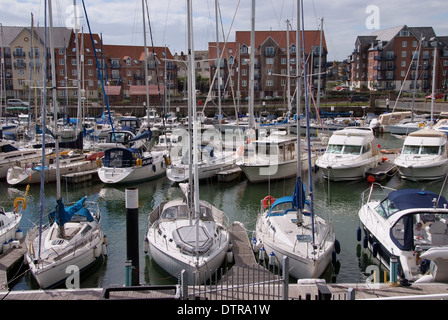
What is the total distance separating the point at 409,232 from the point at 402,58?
3128 inches

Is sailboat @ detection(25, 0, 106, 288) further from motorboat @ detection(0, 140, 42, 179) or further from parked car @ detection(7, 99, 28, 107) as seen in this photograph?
parked car @ detection(7, 99, 28, 107)

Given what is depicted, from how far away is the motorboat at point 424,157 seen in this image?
88.2 ft

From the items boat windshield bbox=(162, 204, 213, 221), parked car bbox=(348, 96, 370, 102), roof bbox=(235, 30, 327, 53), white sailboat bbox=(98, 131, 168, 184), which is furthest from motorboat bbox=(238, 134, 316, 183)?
roof bbox=(235, 30, 327, 53)

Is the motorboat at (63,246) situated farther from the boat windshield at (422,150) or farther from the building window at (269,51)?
the building window at (269,51)

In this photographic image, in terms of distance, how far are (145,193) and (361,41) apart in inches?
2991

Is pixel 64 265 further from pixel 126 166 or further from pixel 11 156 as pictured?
pixel 11 156

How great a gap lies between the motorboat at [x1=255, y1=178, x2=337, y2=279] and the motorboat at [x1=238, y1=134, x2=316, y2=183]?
975 centimetres

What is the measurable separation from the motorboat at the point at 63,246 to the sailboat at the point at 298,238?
5.39 m

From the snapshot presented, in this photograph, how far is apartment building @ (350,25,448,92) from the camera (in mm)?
81688

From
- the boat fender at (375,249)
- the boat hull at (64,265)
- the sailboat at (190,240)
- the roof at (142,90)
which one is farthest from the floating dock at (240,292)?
the roof at (142,90)

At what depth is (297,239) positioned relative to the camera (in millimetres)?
13828

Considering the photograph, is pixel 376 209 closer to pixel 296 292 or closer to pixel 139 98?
pixel 296 292

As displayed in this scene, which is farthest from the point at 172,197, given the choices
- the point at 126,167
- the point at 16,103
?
the point at 16,103
